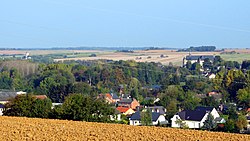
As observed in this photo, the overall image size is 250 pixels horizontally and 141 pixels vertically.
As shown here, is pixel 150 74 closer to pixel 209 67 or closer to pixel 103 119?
pixel 209 67

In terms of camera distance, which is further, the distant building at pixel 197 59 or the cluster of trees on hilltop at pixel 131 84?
the distant building at pixel 197 59

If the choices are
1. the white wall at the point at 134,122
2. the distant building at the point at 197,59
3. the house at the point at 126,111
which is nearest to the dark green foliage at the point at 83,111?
the white wall at the point at 134,122

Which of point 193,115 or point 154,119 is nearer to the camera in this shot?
point 154,119

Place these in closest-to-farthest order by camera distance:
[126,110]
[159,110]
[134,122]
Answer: [134,122] → [159,110] → [126,110]

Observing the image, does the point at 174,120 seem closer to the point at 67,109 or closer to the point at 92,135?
the point at 67,109

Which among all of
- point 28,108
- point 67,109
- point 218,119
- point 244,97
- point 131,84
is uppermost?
point 67,109

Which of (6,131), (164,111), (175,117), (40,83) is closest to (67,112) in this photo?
(6,131)

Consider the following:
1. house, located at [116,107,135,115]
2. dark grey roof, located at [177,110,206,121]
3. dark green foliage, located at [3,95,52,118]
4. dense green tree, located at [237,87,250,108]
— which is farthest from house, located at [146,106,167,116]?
dark green foliage, located at [3,95,52,118]

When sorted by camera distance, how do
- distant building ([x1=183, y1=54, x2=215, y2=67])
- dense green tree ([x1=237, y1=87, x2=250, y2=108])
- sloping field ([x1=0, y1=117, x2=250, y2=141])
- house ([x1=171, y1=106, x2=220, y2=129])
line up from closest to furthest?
sloping field ([x1=0, y1=117, x2=250, y2=141]), house ([x1=171, y1=106, x2=220, y2=129]), dense green tree ([x1=237, y1=87, x2=250, y2=108]), distant building ([x1=183, y1=54, x2=215, y2=67])

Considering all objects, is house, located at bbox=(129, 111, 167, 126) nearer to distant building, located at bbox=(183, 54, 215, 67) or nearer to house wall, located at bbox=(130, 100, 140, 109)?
house wall, located at bbox=(130, 100, 140, 109)

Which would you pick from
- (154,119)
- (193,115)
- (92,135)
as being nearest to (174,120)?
(154,119)

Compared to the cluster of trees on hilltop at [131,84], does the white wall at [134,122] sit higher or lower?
higher

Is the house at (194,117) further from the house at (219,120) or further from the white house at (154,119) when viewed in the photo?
the white house at (154,119)

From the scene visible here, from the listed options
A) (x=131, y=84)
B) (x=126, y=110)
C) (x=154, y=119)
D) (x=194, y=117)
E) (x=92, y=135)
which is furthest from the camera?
(x=131, y=84)
